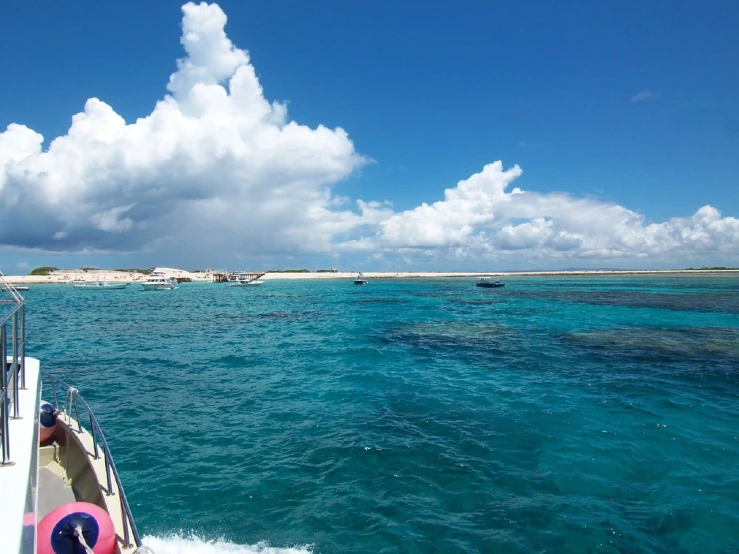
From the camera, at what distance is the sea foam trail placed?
27.6 ft

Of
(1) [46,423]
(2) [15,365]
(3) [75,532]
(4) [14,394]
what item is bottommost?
(3) [75,532]

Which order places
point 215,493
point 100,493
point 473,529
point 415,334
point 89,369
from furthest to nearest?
point 415,334 → point 89,369 → point 215,493 → point 473,529 → point 100,493

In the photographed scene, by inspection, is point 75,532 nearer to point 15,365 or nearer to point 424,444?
point 15,365

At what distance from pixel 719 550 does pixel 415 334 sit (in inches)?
1071

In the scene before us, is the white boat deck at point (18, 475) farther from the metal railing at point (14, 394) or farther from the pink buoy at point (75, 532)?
the pink buoy at point (75, 532)

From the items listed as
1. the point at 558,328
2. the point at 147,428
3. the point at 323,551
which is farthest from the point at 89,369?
the point at 558,328

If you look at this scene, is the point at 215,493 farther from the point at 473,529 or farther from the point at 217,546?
the point at 473,529

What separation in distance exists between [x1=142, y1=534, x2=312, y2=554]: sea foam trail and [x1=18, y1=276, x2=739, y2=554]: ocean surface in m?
0.04

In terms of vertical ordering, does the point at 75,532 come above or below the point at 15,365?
below

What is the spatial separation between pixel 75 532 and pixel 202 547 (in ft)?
10.8

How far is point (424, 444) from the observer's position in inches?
516

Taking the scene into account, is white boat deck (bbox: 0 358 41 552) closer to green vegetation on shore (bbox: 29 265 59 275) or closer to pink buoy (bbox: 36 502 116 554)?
pink buoy (bbox: 36 502 116 554)

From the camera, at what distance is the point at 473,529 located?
9086 mm

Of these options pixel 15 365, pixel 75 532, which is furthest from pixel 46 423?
pixel 75 532
